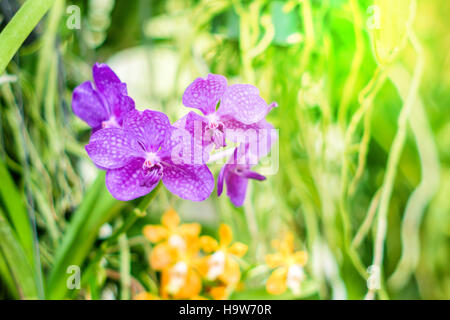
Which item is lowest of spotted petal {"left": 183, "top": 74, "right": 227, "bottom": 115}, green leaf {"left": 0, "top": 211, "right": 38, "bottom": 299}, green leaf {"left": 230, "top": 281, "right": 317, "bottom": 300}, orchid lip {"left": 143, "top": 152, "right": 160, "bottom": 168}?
green leaf {"left": 230, "top": 281, "right": 317, "bottom": 300}

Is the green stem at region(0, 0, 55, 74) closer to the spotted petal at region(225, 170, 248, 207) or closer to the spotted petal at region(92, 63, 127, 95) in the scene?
the spotted petal at region(92, 63, 127, 95)

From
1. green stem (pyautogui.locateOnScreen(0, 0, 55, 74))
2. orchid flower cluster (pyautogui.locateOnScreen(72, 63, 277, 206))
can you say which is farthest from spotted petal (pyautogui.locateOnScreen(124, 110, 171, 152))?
green stem (pyautogui.locateOnScreen(0, 0, 55, 74))

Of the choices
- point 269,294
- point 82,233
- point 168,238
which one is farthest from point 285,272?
point 82,233

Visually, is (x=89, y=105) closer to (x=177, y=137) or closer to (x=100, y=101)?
(x=100, y=101)

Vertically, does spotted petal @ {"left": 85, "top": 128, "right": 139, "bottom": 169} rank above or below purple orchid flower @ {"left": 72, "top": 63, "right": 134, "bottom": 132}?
below

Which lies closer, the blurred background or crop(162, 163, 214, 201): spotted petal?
crop(162, 163, 214, 201): spotted petal
